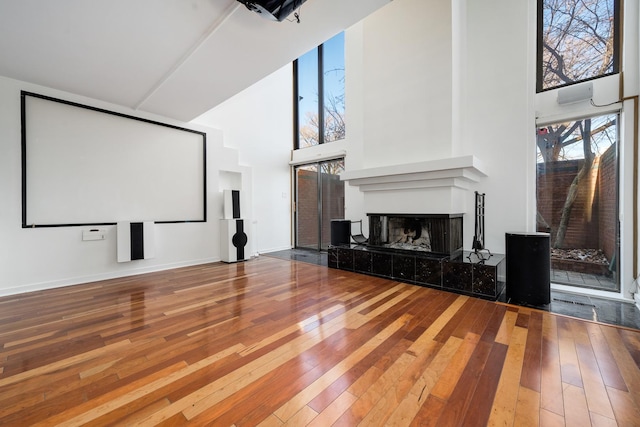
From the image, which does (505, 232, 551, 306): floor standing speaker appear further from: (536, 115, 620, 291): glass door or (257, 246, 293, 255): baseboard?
(257, 246, 293, 255): baseboard

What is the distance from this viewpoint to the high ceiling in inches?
88.9

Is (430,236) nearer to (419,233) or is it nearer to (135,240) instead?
(419,233)

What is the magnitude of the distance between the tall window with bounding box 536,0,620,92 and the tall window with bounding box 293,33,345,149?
368 centimetres

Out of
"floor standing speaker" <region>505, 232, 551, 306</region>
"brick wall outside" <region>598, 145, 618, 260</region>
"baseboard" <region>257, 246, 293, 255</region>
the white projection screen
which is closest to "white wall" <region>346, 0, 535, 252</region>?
"brick wall outside" <region>598, 145, 618, 260</region>

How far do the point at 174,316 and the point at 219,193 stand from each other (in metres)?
3.25

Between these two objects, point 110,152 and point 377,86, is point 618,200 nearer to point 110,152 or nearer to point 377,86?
point 377,86

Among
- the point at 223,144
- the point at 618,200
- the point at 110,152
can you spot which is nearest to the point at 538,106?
the point at 618,200

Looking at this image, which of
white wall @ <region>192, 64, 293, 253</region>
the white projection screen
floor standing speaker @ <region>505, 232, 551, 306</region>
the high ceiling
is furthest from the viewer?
white wall @ <region>192, 64, 293, 253</region>

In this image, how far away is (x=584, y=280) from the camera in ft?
10.8

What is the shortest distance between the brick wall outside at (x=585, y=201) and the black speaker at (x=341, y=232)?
291cm

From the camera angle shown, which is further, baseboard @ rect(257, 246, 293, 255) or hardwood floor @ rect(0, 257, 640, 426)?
baseboard @ rect(257, 246, 293, 255)

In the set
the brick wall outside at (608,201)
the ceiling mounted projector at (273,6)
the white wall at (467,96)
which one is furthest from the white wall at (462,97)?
the ceiling mounted projector at (273,6)

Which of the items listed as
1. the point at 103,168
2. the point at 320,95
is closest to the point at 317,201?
the point at 320,95

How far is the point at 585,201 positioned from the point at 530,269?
1369 mm
